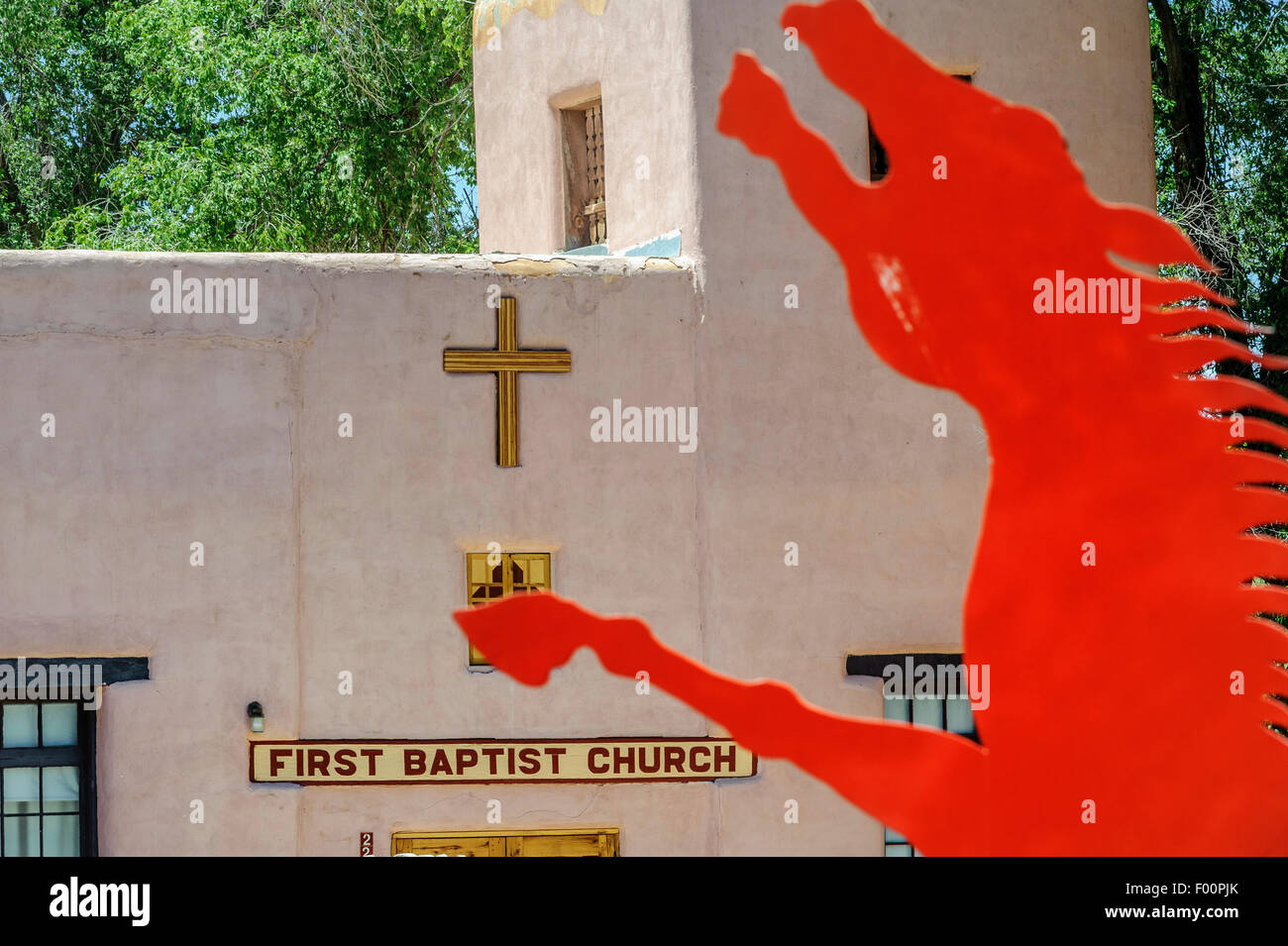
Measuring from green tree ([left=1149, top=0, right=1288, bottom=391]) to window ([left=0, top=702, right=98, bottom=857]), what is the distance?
9524mm

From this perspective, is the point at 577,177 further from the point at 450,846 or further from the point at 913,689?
the point at 450,846

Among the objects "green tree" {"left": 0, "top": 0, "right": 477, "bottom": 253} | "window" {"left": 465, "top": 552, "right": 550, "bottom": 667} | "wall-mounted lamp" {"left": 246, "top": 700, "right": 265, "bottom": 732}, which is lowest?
"wall-mounted lamp" {"left": 246, "top": 700, "right": 265, "bottom": 732}

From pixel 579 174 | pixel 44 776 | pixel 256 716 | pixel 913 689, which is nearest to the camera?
pixel 256 716

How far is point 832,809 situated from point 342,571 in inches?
153

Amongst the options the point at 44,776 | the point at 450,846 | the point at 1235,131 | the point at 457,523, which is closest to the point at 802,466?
the point at 457,523

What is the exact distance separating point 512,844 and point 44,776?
131 inches

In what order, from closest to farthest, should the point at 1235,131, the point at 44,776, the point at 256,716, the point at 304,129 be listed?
the point at 256,716 < the point at 44,776 < the point at 1235,131 < the point at 304,129

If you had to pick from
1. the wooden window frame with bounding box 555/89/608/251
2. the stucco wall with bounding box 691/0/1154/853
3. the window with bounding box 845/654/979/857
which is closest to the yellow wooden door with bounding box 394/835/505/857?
the stucco wall with bounding box 691/0/1154/853

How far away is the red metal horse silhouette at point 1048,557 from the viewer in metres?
10.7

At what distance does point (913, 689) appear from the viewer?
1224cm

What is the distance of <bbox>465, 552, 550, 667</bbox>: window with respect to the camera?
12062 mm

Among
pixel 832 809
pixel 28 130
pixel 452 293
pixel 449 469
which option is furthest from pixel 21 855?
pixel 28 130

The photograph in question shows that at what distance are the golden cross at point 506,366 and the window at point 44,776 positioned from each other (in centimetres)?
348

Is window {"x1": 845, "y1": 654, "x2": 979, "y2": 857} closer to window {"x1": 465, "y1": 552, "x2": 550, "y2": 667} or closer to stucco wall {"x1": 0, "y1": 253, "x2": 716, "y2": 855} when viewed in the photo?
stucco wall {"x1": 0, "y1": 253, "x2": 716, "y2": 855}
